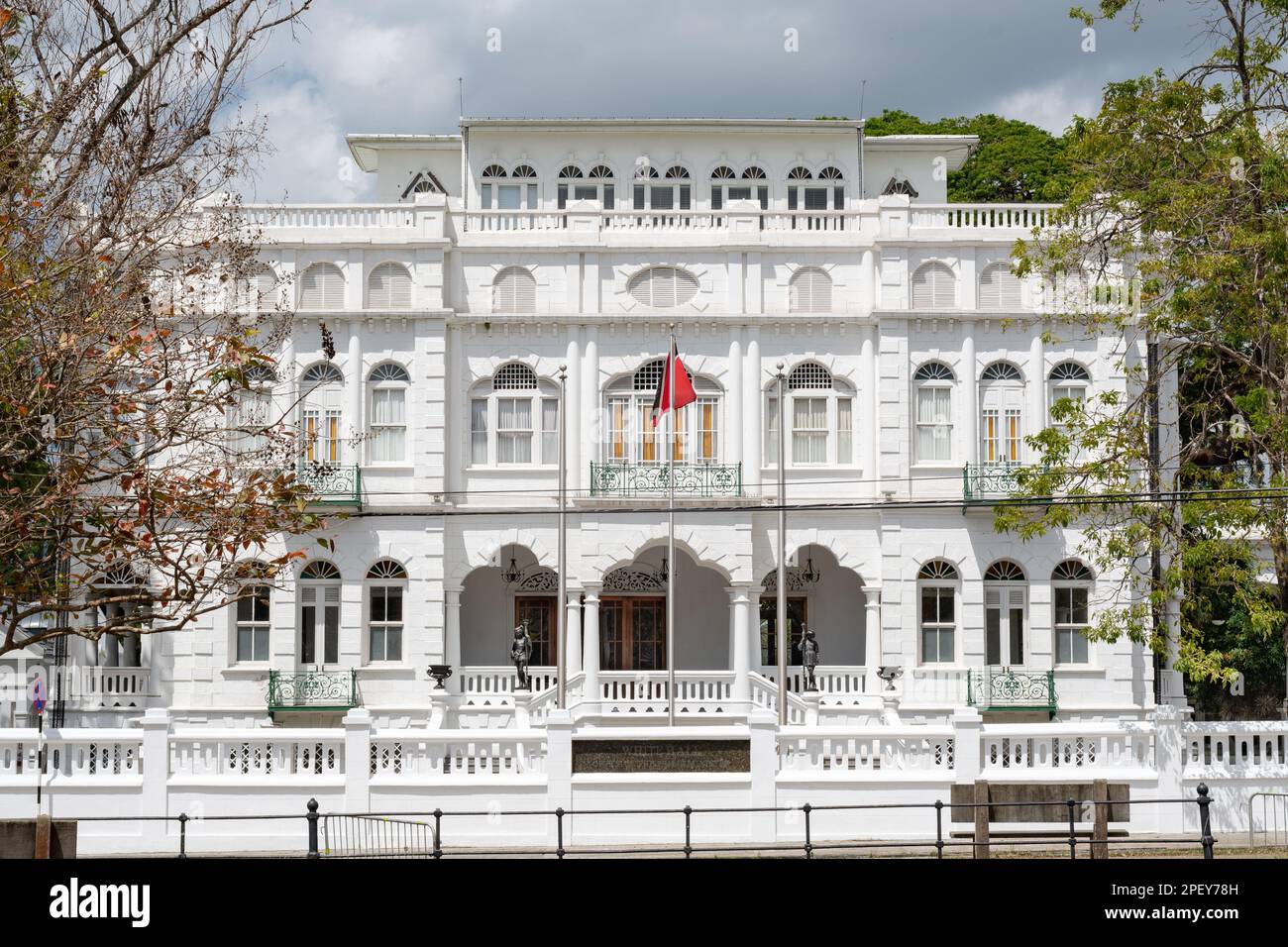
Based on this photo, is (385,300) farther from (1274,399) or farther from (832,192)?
(1274,399)

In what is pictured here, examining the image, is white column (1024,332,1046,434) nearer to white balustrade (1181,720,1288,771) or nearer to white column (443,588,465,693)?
white balustrade (1181,720,1288,771)

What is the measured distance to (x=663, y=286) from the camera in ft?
110

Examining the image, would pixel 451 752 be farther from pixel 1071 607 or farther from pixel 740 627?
pixel 1071 607

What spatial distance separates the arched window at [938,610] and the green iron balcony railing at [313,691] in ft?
40.4

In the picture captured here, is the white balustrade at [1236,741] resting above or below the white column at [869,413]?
below

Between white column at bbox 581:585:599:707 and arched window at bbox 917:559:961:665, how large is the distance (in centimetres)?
704

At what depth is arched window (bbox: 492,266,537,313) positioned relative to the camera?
3369cm

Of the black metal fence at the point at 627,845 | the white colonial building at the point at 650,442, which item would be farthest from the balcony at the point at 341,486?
the black metal fence at the point at 627,845

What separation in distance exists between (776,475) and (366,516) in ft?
29.7

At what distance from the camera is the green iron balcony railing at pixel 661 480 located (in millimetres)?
32594

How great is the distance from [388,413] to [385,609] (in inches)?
171

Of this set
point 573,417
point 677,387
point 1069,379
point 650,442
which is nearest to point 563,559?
point 573,417

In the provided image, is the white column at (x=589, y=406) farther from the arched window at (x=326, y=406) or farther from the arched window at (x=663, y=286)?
the arched window at (x=326, y=406)
